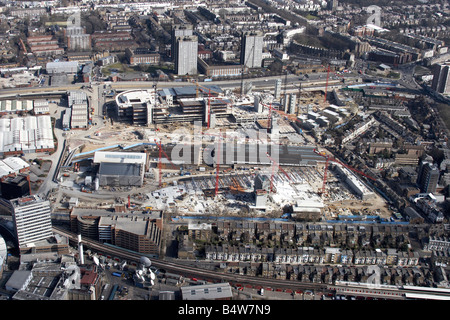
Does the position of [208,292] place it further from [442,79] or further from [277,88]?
[442,79]

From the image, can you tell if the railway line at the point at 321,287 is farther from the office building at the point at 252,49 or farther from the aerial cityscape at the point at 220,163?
the office building at the point at 252,49

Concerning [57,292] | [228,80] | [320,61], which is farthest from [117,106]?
[320,61]

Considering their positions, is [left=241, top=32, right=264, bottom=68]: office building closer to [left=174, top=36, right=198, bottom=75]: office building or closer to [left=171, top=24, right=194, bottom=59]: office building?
[left=174, top=36, right=198, bottom=75]: office building

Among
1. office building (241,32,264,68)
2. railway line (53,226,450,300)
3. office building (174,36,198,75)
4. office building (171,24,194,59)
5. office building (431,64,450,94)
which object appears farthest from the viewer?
office building (171,24,194,59)

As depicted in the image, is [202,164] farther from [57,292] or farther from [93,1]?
[93,1]

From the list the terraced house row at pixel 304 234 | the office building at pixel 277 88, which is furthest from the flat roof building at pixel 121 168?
the office building at pixel 277 88

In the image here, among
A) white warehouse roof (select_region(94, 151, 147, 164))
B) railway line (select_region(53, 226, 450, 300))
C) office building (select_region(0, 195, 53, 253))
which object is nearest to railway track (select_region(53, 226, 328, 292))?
railway line (select_region(53, 226, 450, 300))

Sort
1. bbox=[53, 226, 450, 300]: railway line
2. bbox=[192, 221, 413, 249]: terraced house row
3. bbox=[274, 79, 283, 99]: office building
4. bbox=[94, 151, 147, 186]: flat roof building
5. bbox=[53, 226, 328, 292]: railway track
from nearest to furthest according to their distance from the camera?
bbox=[53, 226, 450, 300]: railway line → bbox=[53, 226, 328, 292]: railway track → bbox=[192, 221, 413, 249]: terraced house row → bbox=[94, 151, 147, 186]: flat roof building → bbox=[274, 79, 283, 99]: office building
